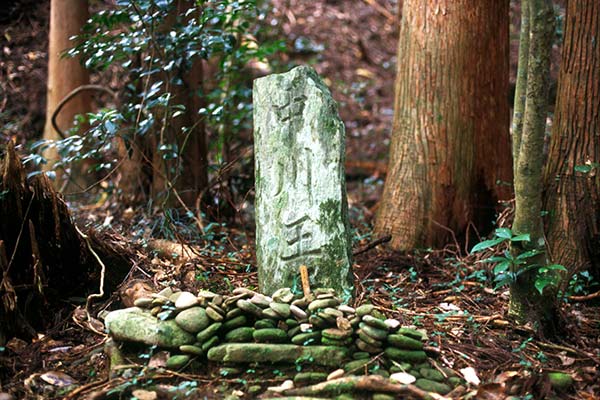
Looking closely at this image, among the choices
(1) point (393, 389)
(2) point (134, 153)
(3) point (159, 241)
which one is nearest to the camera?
(1) point (393, 389)

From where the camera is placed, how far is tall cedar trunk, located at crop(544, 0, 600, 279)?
417cm

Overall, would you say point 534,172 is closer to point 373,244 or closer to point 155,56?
point 373,244

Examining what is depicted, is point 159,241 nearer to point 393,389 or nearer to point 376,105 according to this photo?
point 393,389

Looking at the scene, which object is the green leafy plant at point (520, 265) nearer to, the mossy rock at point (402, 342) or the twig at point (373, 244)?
the mossy rock at point (402, 342)

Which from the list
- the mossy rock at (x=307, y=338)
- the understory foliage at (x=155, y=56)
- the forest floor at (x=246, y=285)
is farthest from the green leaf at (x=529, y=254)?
the understory foliage at (x=155, y=56)

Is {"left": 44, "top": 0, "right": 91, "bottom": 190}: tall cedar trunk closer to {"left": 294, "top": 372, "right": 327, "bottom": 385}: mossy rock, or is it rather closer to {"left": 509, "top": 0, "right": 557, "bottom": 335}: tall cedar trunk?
{"left": 294, "top": 372, "right": 327, "bottom": 385}: mossy rock

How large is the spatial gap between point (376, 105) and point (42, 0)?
524 centimetres

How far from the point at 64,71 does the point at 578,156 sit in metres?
4.99

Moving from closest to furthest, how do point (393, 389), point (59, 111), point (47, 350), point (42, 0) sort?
point (393, 389), point (47, 350), point (59, 111), point (42, 0)

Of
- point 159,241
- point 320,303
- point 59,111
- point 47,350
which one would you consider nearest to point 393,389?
point 320,303

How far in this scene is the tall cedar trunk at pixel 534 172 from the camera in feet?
10.9

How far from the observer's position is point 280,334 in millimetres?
3305

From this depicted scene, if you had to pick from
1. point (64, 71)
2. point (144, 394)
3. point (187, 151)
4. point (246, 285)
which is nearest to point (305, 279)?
point (246, 285)

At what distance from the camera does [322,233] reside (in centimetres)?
382
